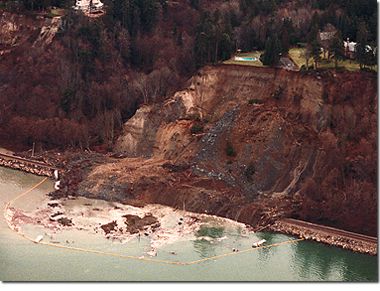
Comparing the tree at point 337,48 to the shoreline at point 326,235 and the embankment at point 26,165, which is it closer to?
the shoreline at point 326,235

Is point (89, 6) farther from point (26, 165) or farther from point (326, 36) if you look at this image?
point (326, 36)

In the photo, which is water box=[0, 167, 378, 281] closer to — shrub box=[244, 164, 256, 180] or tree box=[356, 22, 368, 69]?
shrub box=[244, 164, 256, 180]

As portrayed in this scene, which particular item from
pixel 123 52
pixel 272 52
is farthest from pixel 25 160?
pixel 272 52

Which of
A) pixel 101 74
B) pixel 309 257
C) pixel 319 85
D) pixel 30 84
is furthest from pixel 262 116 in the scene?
pixel 30 84

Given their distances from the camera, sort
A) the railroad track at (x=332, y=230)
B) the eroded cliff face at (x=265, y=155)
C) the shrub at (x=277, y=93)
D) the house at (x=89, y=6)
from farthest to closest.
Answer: the house at (x=89, y=6), the shrub at (x=277, y=93), the eroded cliff face at (x=265, y=155), the railroad track at (x=332, y=230)

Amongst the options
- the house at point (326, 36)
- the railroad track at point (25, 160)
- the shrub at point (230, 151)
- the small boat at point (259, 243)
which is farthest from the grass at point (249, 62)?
the small boat at point (259, 243)

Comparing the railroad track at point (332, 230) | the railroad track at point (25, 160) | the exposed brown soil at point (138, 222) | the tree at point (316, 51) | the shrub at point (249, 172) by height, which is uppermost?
the tree at point (316, 51)

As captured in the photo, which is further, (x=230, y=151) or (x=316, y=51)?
(x=316, y=51)
